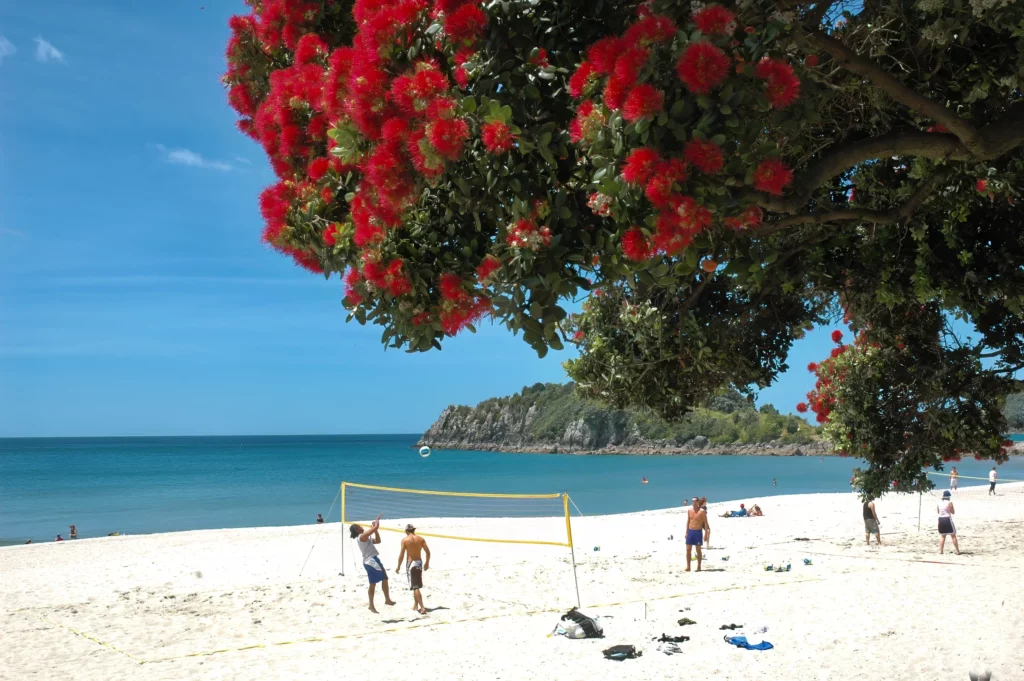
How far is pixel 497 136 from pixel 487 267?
574 mm

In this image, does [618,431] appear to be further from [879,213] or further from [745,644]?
[879,213]

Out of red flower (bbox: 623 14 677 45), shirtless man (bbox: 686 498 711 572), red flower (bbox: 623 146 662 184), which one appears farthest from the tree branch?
shirtless man (bbox: 686 498 711 572)

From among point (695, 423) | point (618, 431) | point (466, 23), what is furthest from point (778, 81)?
point (618, 431)

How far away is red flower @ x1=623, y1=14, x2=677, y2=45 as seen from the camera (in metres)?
3.14

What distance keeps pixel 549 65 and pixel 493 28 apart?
0.28 meters

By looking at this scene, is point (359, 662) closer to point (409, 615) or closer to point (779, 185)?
point (409, 615)

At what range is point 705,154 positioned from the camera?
10.0ft

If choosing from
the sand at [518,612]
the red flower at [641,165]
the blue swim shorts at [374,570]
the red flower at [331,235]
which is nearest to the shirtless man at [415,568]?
the sand at [518,612]

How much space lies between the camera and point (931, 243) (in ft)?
21.9

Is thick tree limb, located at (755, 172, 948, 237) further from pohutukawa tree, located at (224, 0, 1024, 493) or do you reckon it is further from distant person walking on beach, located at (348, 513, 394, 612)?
distant person walking on beach, located at (348, 513, 394, 612)

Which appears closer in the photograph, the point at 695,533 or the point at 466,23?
the point at 466,23

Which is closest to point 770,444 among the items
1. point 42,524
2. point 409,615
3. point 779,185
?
point 42,524

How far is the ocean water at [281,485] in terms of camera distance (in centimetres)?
4697

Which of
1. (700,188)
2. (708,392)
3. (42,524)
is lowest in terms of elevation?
(42,524)
